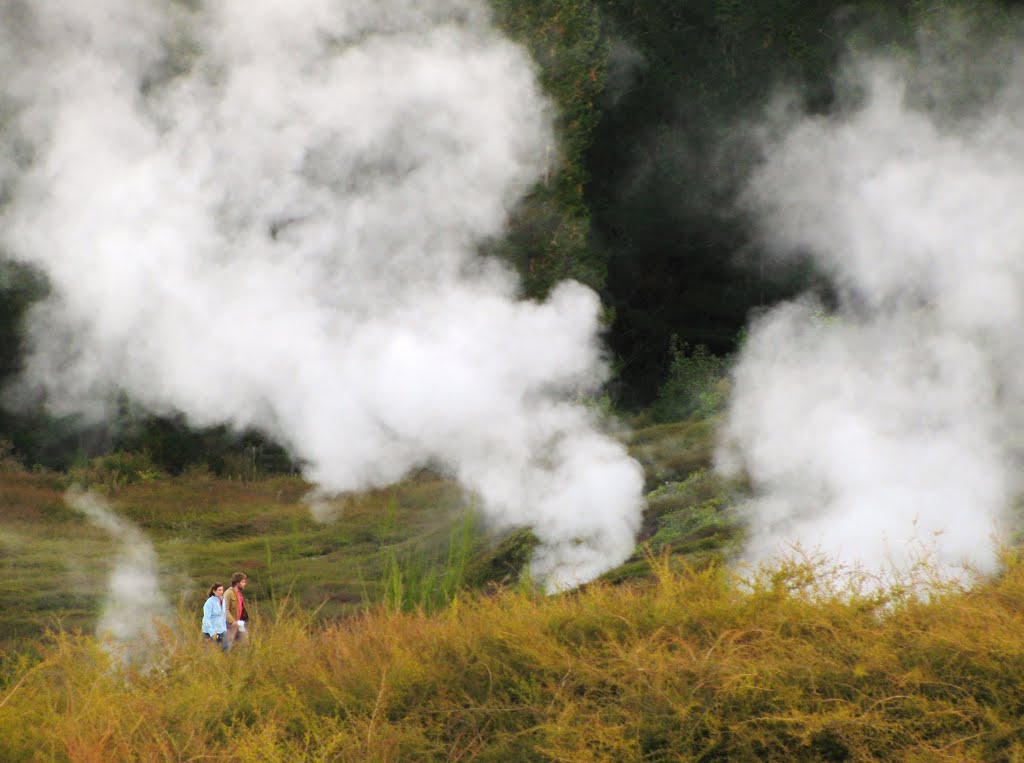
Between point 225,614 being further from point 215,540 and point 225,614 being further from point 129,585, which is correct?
point 215,540

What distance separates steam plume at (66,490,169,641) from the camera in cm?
912

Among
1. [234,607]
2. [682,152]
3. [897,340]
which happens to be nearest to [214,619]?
[234,607]

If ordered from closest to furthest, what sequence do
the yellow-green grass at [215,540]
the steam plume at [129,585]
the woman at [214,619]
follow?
1. the woman at [214,619]
2. the steam plume at [129,585]
3. the yellow-green grass at [215,540]

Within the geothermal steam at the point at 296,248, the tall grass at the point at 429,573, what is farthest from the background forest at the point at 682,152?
the tall grass at the point at 429,573

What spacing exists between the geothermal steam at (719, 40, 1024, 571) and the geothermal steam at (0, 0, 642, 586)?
1767mm

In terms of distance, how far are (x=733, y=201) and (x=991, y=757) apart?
16.8 m

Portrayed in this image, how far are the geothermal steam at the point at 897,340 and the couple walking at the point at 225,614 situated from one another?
12.3 feet

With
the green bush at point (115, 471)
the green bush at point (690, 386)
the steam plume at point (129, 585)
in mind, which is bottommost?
the steam plume at point (129, 585)

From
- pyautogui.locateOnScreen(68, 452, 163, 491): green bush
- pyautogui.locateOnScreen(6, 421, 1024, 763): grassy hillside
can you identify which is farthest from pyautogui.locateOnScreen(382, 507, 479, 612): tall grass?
pyautogui.locateOnScreen(68, 452, 163, 491): green bush

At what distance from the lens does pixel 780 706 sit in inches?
197

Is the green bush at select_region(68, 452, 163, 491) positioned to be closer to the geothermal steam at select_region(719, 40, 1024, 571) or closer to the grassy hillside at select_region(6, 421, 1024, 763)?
the grassy hillside at select_region(6, 421, 1024, 763)

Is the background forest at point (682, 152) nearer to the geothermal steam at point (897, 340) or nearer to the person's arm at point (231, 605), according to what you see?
the geothermal steam at point (897, 340)

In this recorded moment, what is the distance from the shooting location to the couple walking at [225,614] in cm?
803

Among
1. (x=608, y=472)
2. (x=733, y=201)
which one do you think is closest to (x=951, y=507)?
(x=608, y=472)
